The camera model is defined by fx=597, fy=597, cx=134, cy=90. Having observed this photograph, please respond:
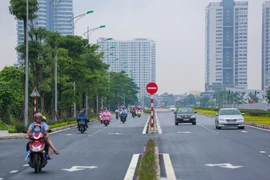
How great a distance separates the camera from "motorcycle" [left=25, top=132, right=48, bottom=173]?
1459 cm

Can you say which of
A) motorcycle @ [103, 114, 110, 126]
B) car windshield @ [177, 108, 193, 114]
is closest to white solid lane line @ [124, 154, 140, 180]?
motorcycle @ [103, 114, 110, 126]

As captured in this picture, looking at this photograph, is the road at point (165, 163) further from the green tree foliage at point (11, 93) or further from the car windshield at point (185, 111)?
the green tree foliage at point (11, 93)

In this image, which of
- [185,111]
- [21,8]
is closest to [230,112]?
[185,111]

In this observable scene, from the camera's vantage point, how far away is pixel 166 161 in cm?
1722

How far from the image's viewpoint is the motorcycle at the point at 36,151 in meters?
14.6

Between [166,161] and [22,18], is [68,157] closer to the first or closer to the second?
[166,161]

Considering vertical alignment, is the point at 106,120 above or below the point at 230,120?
below

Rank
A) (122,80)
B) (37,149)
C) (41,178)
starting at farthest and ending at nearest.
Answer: (122,80), (37,149), (41,178)

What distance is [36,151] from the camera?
47.7 ft

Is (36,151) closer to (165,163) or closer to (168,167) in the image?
(168,167)

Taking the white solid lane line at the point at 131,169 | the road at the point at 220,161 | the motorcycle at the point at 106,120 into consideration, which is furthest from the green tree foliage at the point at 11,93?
the white solid lane line at the point at 131,169

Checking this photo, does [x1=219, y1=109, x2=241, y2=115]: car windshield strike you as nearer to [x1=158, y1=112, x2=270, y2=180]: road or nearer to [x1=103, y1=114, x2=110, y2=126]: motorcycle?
[x1=103, y1=114, x2=110, y2=126]: motorcycle

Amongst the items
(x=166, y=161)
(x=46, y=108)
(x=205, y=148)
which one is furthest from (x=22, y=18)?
(x=46, y=108)

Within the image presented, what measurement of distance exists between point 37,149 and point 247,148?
10336mm
